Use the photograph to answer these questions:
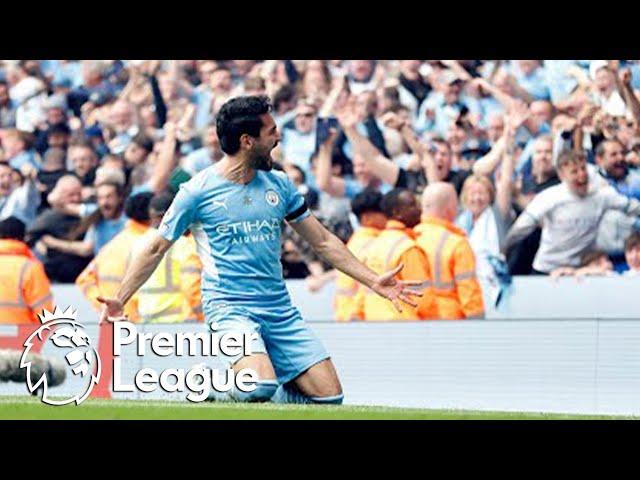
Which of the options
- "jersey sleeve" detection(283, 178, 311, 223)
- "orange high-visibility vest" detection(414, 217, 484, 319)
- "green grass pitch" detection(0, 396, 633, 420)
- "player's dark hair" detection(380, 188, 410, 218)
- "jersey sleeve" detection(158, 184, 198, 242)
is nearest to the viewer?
"green grass pitch" detection(0, 396, 633, 420)

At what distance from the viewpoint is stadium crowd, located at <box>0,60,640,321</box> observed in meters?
15.8

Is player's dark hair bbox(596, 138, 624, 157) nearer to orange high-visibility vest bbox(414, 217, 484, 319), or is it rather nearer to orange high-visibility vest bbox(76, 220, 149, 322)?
orange high-visibility vest bbox(414, 217, 484, 319)

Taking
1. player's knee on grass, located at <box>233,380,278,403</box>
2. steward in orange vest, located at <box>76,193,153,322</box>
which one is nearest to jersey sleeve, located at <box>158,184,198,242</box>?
player's knee on grass, located at <box>233,380,278,403</box>

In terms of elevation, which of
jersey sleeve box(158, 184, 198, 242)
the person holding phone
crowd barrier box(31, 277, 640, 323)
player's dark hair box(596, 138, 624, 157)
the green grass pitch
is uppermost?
the person holding phone

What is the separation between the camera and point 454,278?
15227 millimetres

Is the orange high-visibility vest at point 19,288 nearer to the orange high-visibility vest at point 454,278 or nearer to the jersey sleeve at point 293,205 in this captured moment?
the orange high-visibility vest at point 454,278

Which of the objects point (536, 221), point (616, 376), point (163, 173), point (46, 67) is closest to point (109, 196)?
point (163, 173)

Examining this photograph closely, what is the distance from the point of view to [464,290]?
1517 cm

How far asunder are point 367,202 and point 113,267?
217cm

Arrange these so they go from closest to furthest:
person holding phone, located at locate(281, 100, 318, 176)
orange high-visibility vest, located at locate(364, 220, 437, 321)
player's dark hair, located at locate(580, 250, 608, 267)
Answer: orange high-visibility vest, located at locate(364, 220, 437, 321) → player's dark hair, located at locate(580, 250, 608, 267) → person holding phone, located at locate(281, 100, 318, 176)

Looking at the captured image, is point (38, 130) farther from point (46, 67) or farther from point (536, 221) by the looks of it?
point (536, 221)

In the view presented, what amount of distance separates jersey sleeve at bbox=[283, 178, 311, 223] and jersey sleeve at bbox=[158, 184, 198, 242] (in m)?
0.55

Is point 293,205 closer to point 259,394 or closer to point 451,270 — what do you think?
point 259,394

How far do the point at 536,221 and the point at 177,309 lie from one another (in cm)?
317
